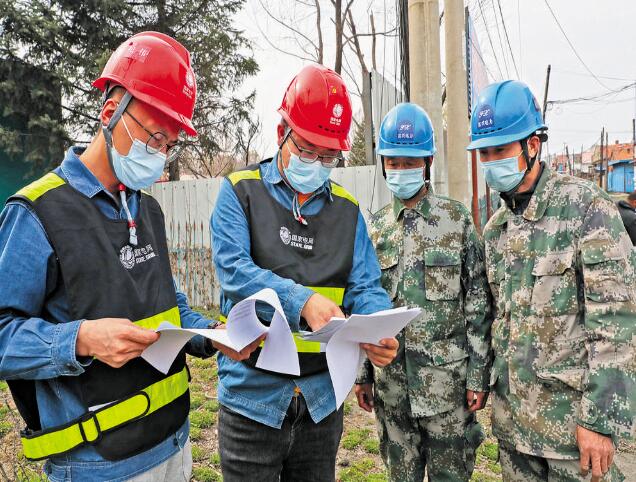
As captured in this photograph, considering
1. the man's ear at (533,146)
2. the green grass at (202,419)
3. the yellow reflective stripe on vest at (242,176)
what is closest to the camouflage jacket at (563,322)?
the man's ear at (533,146)

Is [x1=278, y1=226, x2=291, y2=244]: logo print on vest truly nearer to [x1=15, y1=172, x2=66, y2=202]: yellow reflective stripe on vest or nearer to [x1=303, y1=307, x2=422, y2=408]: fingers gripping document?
[x1=303, y1=307, x2=422, y2=408]: fingers gripping document

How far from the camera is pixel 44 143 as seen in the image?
31.3 feet

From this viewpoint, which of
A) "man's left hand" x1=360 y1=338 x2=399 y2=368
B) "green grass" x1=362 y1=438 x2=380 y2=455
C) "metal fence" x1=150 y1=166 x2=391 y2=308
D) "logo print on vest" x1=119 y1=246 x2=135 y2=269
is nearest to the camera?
"logo print on vest" x1=119 y1=246 x2=135 y2=269

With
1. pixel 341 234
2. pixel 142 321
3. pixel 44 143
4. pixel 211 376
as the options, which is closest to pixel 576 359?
pixel 341 234

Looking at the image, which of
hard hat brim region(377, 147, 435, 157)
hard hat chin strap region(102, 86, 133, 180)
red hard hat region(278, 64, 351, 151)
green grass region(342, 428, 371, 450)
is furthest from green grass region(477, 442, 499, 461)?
hard hat chin strap region(102, 86, 133, 180)

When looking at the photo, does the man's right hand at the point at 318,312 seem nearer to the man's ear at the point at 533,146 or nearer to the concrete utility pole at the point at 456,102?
the man's ear at the point at 533,146

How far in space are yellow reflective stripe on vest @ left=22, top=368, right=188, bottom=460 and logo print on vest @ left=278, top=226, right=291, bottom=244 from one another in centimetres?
68

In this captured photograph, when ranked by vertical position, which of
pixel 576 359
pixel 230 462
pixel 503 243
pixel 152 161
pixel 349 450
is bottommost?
pixel 349 450

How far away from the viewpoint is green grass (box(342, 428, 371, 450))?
3949mm

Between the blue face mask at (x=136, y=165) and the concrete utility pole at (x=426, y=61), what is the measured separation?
3371mm

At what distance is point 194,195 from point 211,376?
3.95 metres

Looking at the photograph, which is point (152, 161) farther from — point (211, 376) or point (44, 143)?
point (44, 143)

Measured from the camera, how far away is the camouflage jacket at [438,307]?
2.39 m

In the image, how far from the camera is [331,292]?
1.83 meters
